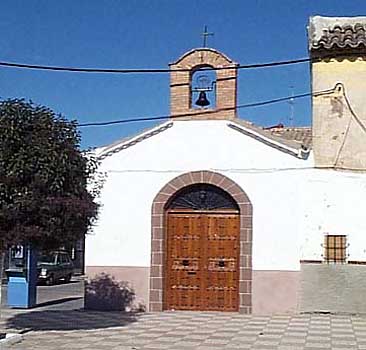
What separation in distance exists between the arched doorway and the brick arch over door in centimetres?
14

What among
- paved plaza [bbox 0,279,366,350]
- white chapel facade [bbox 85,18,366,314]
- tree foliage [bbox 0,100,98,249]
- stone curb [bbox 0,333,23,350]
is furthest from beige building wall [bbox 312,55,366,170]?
stone curb [bbox 0,333,23,350]

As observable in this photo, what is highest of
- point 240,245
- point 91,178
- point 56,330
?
point 91,178

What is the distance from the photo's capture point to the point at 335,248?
1759 cm

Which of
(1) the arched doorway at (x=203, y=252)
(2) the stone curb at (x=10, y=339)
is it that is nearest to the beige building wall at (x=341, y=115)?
(1) the arched doorway at (x=203, y=252)

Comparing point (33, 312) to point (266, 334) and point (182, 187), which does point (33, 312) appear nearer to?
point (182, 187)

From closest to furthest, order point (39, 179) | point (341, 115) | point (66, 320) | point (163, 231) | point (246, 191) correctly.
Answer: point (39, 179) < point (66, 320) < point (341, 115) < point (246, 191) < point (163, 231)

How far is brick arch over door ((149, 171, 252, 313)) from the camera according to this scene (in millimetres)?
17891

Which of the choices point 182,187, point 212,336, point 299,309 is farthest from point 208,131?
point 212,336

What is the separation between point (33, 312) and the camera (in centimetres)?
1845

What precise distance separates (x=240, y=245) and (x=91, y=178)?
527 cm

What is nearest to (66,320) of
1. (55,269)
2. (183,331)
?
(183,331)

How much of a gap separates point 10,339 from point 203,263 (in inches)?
238

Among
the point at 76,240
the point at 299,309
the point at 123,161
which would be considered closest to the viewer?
the point at 76,240

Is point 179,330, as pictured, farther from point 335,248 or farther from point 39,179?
point 335,248
